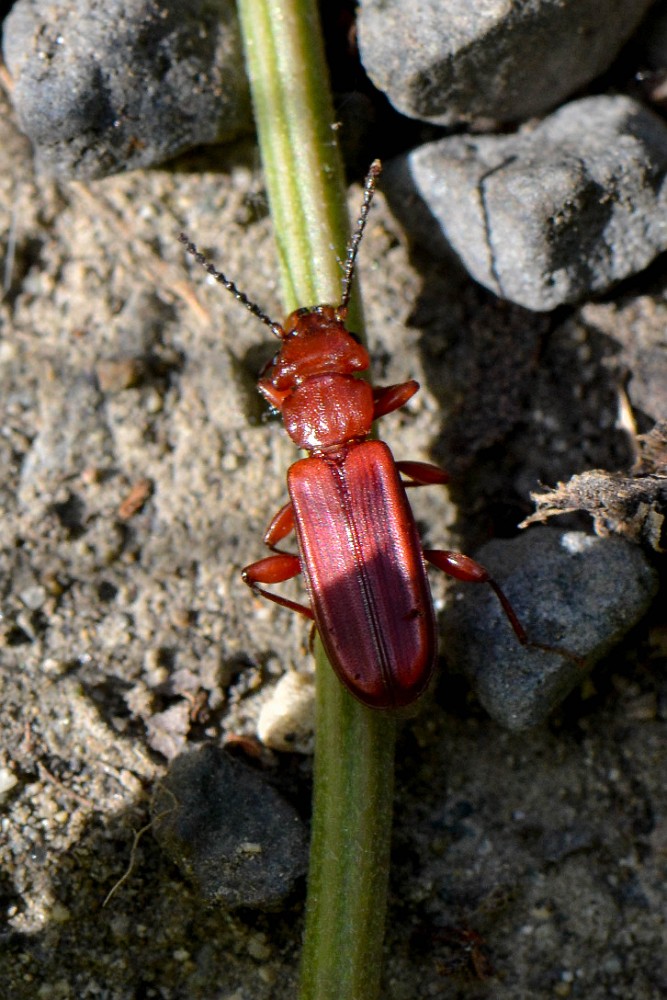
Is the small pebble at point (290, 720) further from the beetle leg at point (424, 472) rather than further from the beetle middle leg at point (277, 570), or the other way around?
the beetle leg at point (424, 472)

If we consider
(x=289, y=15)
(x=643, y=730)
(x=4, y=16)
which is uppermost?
(x=4, y=16)

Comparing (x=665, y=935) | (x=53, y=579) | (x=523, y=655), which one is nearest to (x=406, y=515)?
(x=523, y=655)

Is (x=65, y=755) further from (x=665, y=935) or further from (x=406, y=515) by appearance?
(x=665, y=935)

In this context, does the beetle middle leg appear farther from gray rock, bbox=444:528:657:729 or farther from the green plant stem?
gray rock, bbox=444:528:657:729

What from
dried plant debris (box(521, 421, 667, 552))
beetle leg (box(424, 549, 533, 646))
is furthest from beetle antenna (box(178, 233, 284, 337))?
dried plant debris (box(521, 421, 667, 552))

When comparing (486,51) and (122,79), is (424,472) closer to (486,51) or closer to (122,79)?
(486,51)

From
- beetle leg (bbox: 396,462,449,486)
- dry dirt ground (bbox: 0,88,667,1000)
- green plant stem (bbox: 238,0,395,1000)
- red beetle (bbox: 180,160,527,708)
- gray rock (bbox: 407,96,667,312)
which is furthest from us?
gray rock (bbox: 407,96,667,312)

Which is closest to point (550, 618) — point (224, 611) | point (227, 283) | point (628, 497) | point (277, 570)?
point (628, 497)
